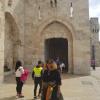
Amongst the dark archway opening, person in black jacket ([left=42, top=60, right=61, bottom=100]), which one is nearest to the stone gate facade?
the dark archway opening

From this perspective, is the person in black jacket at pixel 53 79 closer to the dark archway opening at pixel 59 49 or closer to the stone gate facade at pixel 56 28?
the stone gate facade at pixel 56 28

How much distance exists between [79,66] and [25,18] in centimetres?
481

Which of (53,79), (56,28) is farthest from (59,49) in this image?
(53,79)

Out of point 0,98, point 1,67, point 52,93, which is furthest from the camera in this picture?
point 1,67

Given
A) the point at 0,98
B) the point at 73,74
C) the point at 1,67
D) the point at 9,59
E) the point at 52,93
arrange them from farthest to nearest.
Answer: the point at 73,74, the point at 9,59, the point at 1,67, the point at 0,98, the point at 52,93

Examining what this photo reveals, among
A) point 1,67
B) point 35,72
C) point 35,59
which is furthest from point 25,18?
point 35,72

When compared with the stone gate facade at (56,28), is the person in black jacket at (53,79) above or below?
below

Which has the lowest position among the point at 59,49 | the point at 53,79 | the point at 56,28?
the point at 53,79

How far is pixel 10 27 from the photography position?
18.1 m

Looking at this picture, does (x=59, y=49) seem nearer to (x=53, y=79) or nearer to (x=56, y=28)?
(x=56, y=28)

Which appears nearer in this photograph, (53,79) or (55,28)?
(53,79)

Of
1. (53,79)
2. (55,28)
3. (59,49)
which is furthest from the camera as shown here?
(59,49)

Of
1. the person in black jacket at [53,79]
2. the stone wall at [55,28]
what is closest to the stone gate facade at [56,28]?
the stone wall at [55,28]

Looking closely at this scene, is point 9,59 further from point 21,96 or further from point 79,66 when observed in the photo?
point 21,96
